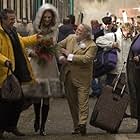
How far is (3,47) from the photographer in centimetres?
896

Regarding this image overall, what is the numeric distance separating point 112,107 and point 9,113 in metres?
1.55

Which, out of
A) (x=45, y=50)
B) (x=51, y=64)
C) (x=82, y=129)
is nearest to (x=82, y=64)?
(x=51, y=64)

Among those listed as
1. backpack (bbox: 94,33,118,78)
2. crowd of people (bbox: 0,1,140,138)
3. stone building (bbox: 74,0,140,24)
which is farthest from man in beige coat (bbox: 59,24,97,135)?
stone building (bbox: 74,0,140,24)

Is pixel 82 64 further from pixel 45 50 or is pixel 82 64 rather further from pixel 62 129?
pixel 62 129

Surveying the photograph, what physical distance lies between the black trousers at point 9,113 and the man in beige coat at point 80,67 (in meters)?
0.91

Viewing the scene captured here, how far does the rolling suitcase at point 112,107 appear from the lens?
9.83m

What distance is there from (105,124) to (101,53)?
4860mm

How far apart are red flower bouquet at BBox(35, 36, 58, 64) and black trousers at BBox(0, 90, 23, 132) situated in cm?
69

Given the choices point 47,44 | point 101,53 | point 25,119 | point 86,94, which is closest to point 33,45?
point 47,44

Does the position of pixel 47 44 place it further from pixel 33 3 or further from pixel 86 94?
pixel 33 3

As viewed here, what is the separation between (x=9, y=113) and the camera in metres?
9.20

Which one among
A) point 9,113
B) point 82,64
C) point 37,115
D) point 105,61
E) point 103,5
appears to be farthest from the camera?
point 103,5

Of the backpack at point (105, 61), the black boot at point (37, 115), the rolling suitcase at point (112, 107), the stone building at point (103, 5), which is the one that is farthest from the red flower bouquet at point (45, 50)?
the stone building at point (103, 5)

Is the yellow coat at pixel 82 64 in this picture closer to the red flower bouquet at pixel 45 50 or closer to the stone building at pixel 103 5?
the red flower bouquet at pixel 45 50
